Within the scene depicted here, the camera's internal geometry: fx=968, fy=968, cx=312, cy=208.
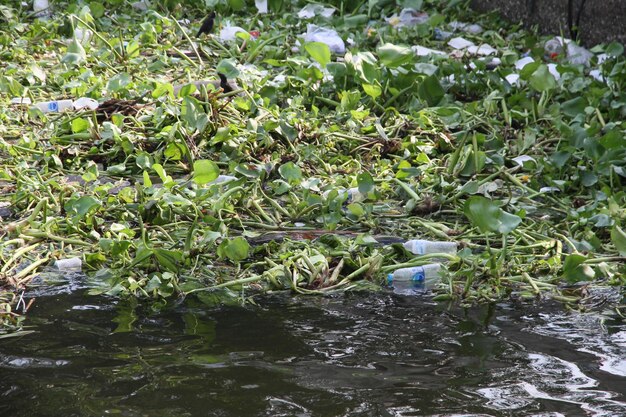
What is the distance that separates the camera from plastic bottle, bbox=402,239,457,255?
8.71ft

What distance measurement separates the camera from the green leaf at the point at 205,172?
9.30 feet

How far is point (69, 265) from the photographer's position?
2586 mm

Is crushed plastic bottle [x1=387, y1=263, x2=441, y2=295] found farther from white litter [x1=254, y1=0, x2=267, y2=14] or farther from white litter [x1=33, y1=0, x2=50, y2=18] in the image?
white litter [x1=33, y1=0, x2=50, y2=18]

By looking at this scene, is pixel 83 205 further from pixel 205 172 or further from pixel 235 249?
pixel 235 249

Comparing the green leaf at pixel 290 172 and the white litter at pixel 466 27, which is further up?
the white litter at pixel 466 27

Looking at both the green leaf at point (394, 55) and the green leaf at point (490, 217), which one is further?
the green leaf at point (394, 55)

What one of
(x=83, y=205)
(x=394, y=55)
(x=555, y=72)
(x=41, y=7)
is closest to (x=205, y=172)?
(x=83, y=205)

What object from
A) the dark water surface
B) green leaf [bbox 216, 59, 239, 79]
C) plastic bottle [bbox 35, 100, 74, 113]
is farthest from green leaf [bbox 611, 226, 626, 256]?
plastic bottle [bbox 35, 100, 74, 113]

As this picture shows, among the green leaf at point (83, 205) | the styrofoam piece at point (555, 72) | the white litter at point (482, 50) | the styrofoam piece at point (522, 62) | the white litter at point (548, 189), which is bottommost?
the white litter at point (548, 189)

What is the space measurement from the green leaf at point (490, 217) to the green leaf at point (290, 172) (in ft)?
2.55

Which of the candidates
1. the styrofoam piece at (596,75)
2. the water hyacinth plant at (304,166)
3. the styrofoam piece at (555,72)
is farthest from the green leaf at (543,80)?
the styrofoam piece at (596,75)

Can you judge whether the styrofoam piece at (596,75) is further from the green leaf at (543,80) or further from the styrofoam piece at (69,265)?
the styrofoam piece at (69,265)

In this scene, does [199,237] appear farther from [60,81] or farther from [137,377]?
[60,81]

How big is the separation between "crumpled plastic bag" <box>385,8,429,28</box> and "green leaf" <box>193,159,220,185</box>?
8.72 feet
